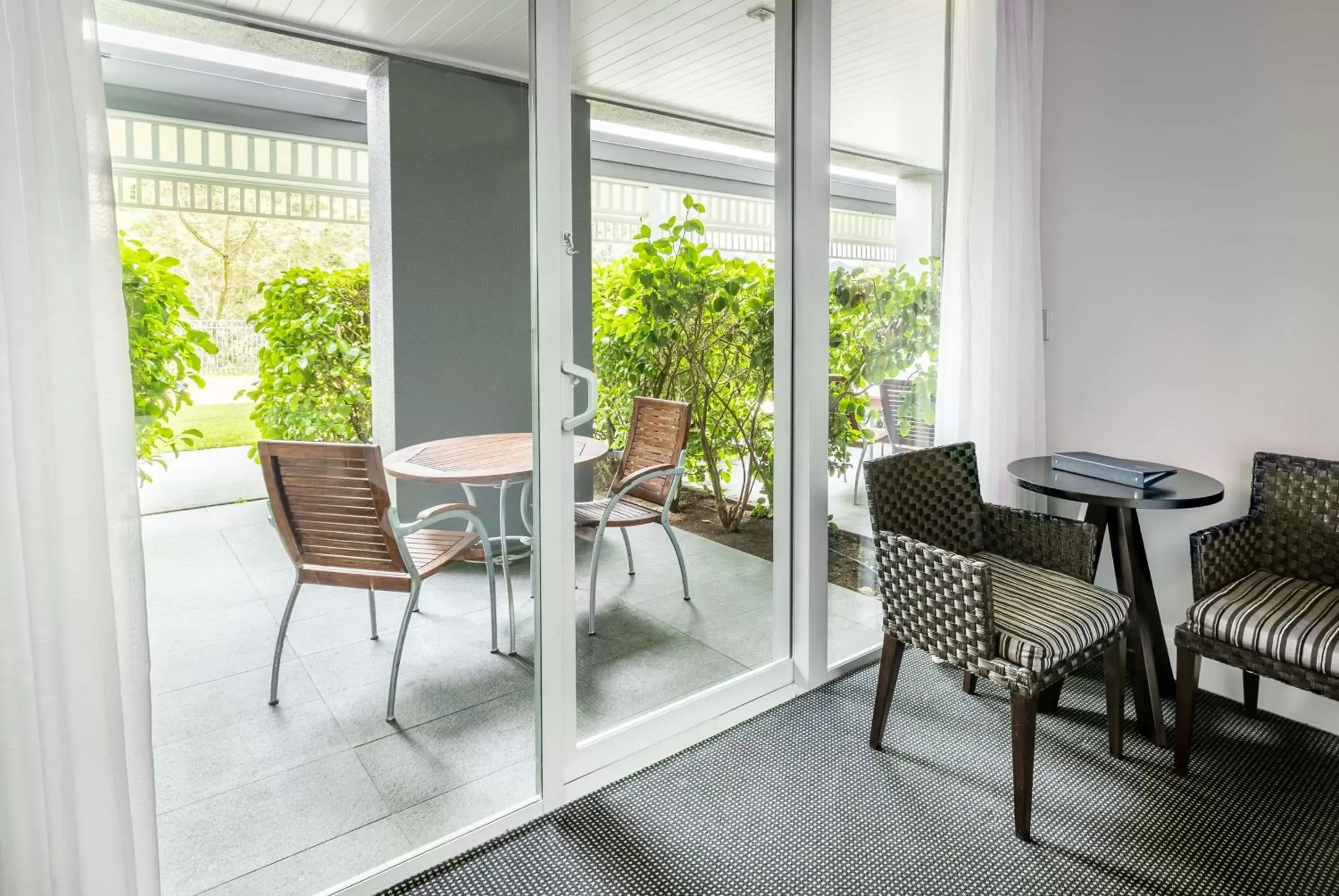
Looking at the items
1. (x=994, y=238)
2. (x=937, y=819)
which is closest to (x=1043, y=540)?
(x=937, y=819)

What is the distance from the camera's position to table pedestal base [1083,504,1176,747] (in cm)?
244

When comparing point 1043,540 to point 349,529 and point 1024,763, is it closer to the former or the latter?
point 1024,763

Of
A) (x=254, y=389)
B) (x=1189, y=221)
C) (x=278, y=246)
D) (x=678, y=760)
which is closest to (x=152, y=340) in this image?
(x=254, y=389)

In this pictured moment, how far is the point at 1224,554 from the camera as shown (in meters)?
2.36

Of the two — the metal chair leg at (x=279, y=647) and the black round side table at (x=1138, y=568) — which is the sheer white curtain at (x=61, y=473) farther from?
the black round side table at (x=1138, y=568)

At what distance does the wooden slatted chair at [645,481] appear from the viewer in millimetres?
2287

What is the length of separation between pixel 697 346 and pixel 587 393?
516mm

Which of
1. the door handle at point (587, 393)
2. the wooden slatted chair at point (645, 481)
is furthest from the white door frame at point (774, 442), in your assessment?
the wooden slatted chair at point (645, 481)

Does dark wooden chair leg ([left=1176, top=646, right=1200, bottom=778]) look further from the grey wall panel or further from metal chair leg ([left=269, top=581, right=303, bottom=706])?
metal chair leg ([left=269, top=581, right=303, bottom=706])

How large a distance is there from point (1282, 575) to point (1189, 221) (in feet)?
3.85

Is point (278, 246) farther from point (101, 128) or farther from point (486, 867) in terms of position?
point (486, 867)

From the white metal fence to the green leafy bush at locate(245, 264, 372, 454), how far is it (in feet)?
0.05

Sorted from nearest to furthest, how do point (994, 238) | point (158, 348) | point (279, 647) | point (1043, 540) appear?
point (158, 348), point (279, 647), point (1043, 540), point (994, 238)

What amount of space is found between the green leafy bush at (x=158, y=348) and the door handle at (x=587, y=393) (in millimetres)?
814
